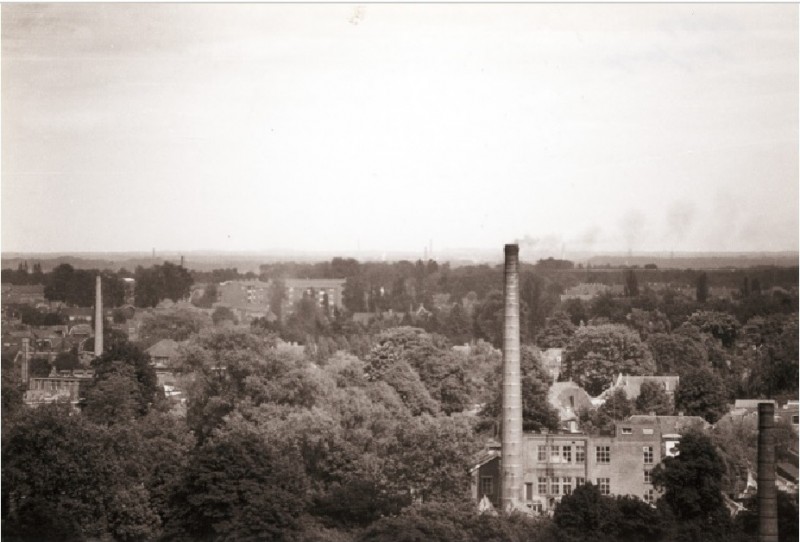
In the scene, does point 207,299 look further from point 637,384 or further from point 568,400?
point 568,400

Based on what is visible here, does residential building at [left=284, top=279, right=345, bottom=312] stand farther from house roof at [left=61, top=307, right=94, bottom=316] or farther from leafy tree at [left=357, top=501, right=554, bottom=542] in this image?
leafy tree at [left=357, top=501, right=554, bottom=542]

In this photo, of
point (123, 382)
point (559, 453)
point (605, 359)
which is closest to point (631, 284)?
point (605, 359)

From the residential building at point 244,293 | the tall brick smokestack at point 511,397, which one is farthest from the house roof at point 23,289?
the tall brick smokestack at point 511,397

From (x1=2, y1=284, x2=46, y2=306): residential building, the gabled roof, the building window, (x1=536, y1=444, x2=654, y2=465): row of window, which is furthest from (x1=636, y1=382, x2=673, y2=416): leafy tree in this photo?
(x1=2, y1=284, x2=46, y2=306): residential building

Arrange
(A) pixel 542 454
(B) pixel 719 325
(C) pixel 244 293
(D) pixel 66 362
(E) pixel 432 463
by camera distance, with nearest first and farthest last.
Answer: (E) pixel 432 463 → (A) pixel 542 454 → (D) pixel 66 362 → (B) pixel 719 325 → (C) pixel 244 293

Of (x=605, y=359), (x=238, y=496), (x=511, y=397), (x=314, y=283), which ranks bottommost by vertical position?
(x=238, y=496)
